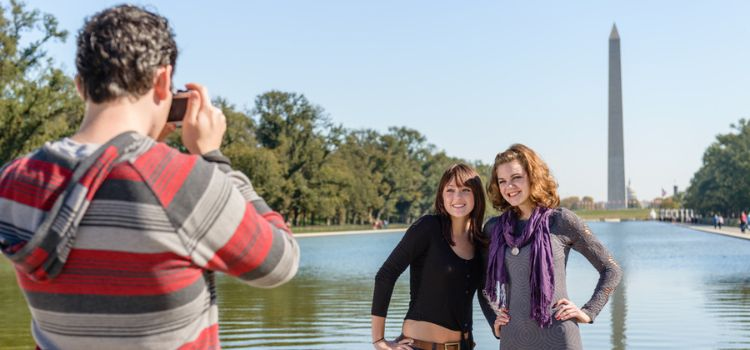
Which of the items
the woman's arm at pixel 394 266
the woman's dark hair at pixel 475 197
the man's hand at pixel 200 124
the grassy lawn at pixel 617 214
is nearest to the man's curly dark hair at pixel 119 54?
the man's hand at pixel 200 124

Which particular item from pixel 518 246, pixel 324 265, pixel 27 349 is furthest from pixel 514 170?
pixel 324 265

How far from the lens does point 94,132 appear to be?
1.49m

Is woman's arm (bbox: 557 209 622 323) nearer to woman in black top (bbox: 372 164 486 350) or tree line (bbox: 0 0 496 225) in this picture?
woman in black top (bbox: 372 164 486 350)

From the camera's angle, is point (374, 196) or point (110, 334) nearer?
point (110, 334)

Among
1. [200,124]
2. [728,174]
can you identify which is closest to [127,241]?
[200,124]

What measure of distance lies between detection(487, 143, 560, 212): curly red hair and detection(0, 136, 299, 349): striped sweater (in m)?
2.22

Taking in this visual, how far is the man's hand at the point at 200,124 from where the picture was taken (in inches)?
63.2

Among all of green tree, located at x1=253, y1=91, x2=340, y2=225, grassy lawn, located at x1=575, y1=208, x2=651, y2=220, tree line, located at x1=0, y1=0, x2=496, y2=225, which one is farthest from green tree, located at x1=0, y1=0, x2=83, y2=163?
grassy lawn, located at x1=575, y1=208, x2=651, y2=220

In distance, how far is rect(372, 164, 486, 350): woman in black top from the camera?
3.46 m

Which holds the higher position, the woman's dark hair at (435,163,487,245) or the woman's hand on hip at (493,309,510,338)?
the woman's dark hair at (435,163,487,245)

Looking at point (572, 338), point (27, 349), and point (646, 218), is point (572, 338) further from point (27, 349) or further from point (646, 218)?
point (646, 218)

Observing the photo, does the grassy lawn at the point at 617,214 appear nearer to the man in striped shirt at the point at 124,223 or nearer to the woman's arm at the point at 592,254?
the woman's arm at the point at 592,254

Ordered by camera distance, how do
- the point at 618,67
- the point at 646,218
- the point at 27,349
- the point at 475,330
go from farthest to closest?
1. the point at 646,218
2. the point at 618,67
3. the point at 475,330
4. the point at 27,349

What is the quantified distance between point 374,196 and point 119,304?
69922mm
